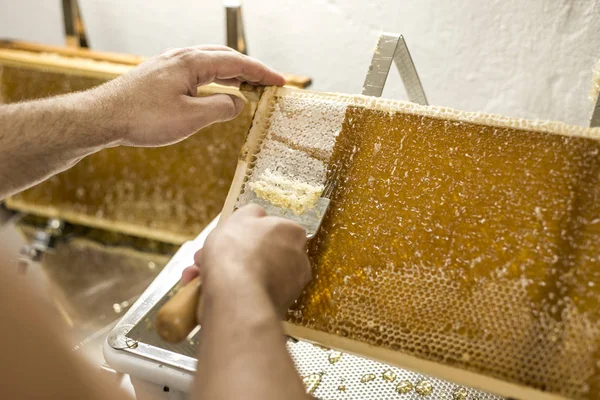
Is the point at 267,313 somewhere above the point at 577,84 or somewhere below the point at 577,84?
below

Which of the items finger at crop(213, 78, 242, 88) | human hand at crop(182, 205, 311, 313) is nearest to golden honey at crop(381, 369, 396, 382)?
human hand at crop(182, 205, 311, 313)

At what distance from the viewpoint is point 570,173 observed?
84 cm

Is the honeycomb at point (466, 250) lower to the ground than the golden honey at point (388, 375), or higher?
higher

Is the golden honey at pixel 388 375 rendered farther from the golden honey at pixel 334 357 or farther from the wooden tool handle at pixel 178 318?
the wooden tool handle at pixel 178 318

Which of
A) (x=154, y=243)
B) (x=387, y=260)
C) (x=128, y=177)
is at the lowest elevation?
Result: (x=154, y=243)

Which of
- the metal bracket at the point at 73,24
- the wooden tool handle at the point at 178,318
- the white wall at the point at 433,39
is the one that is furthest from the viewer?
the metal bracket at the point at 73,24

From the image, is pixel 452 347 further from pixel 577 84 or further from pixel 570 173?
pixel 577 84

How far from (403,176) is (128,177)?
4.51 feet

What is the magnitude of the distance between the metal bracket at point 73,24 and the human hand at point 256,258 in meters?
1.58

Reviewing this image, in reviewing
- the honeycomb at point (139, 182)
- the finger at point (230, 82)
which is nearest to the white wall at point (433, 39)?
the honeycomb at point (139, 182)

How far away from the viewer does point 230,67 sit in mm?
1080

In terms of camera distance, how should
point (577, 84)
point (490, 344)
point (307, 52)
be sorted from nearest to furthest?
point (490, 344) → point (577, 84) → point (307, 52)

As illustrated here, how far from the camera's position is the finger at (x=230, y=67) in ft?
3.53

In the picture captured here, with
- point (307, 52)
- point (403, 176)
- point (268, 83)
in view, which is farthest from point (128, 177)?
point (403, 176)
